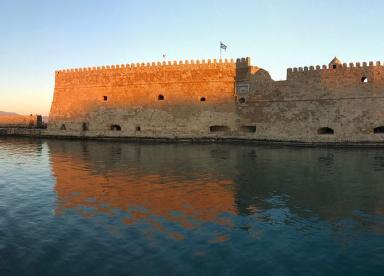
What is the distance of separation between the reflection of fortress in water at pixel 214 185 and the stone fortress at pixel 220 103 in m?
5.51

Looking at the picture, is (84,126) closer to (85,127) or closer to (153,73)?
(85,127)

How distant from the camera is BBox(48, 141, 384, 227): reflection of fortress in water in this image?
958cm

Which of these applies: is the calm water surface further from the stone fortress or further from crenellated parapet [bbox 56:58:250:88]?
crenellated parapet [bbox 56:58:250:88]

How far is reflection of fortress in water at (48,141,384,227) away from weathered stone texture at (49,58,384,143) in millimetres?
5428

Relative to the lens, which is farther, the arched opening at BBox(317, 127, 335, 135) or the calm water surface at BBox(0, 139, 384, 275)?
the arched opening at BBox(317, 127, 335, 135)

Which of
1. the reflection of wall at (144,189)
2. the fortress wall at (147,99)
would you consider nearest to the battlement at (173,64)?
the fortress wall at (147,99)

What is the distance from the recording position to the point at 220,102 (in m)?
29.1

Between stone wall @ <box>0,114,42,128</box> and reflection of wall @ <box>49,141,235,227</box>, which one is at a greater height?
stone wall @ <box>0,114,42,128</box>

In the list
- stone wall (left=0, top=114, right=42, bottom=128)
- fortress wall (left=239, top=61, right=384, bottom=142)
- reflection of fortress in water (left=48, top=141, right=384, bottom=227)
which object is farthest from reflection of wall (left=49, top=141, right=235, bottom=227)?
stone wall (left=0, top=114, right=42, bottom=128)

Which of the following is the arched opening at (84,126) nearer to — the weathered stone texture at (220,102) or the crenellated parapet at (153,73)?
the weathered stone texture at (220,102)

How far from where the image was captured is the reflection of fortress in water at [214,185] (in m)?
9.58

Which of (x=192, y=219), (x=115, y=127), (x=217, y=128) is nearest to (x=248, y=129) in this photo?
(x=217, y=128)

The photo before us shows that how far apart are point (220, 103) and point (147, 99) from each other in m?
6.28

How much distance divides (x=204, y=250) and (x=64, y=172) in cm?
979
